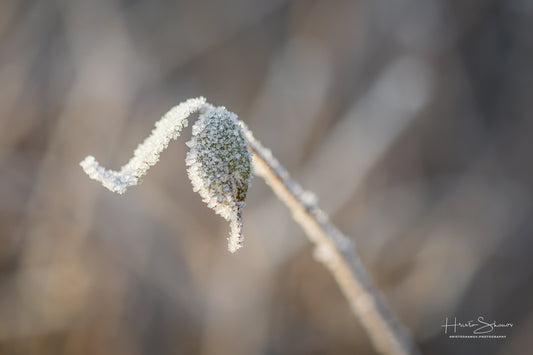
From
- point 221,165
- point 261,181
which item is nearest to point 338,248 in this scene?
point 221,165

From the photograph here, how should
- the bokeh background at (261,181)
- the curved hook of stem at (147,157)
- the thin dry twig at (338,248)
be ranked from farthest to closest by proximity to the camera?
the bokeh background at (261,181), the thin dry twig at (338,248), the curved hook of stem at (147,157)

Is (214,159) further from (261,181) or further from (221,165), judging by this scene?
(261,181)

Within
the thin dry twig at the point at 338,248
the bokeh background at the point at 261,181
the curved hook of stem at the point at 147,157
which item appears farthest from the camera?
the bokeh background at the point at 261,181

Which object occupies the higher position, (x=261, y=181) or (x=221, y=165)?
(x=261, y=181)

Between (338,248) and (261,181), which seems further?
(261,181)

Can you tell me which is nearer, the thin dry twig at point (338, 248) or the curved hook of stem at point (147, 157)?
the curved hook of stem at point (147, 157)

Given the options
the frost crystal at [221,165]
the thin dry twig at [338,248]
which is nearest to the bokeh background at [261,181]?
the thin dry twig at [338,248]

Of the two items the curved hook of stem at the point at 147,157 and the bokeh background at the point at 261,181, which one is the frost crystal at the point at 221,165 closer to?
the curved hook of stem at the point at 147,157
